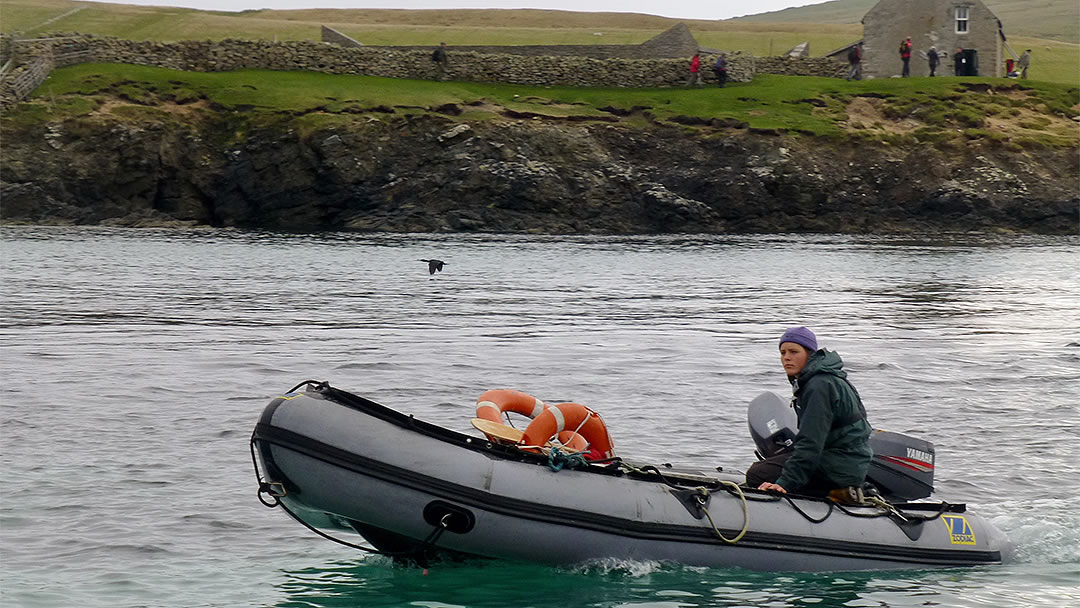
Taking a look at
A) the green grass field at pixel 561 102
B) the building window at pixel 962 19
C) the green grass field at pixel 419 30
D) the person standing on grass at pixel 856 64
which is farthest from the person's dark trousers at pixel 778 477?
the green grass field at pixel 419 30

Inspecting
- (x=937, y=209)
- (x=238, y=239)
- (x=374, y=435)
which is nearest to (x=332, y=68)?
(x=238, y=239)

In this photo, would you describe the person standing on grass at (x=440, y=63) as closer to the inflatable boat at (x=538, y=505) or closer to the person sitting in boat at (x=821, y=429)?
the inflatable boat at (x=538, y=505)

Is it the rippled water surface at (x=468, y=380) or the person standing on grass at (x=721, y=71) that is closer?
the rippled water surface at (x=468, y=380)

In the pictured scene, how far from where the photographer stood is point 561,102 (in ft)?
186

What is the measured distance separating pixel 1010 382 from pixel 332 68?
160 feet

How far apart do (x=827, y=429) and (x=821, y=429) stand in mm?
51

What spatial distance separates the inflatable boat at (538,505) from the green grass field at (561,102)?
1691 inches

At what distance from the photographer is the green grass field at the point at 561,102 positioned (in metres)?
51.8

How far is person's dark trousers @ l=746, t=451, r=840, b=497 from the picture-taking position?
31.1 feet

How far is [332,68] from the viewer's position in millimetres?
61125

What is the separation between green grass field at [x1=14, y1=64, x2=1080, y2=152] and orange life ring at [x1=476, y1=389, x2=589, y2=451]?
4191 centimetres

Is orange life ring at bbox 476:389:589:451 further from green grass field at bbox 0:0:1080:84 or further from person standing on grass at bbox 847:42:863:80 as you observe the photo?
green grass field at bbox 0:0:1080:84

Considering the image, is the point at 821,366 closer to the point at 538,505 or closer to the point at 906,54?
the point at 538,505

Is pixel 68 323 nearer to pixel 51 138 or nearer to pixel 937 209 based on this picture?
pixel 51 138
